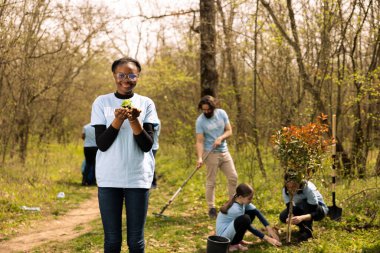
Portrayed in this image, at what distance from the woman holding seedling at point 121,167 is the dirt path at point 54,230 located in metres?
2.80

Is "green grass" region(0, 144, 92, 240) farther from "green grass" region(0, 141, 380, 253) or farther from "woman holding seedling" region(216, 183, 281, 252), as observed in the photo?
"woman holding seedling" region(216, 183, 281, 252)

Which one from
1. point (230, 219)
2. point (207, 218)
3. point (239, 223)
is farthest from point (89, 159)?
point (239, 223)

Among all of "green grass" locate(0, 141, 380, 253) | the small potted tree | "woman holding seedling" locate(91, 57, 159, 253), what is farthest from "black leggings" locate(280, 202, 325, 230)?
"woman holding seedling" locate(91, 57, 159, 253)

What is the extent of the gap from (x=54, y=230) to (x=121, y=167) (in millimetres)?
3936

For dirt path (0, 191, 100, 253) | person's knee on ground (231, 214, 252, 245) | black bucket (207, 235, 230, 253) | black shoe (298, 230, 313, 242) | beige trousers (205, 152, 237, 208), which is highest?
beige trousers (205, 152, 237, 208)

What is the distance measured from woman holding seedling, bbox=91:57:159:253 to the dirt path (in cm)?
280

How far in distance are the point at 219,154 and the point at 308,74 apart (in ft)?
10.1

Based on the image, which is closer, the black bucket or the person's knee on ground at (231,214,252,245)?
the black bucket

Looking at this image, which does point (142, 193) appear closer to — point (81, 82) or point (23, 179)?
point (23, 179)

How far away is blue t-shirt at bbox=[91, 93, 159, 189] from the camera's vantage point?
9.36 feet

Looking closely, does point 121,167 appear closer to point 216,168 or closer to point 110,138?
point 110,138

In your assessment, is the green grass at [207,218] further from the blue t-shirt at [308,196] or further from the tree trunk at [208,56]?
the tree trunk at [208,56]

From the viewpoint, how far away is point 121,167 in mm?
2857

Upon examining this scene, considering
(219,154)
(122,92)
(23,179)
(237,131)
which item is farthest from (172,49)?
(122,92)
